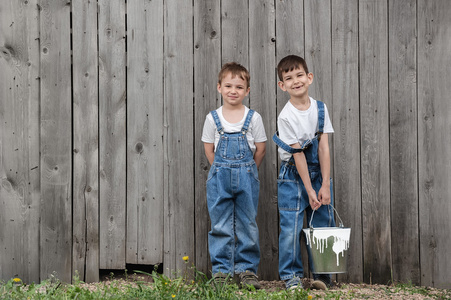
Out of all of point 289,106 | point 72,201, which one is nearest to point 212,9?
point 289,106

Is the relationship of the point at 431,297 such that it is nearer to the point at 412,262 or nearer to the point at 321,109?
the point at 412,262

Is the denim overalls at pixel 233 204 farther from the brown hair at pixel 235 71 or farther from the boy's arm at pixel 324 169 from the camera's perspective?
the boy's arm at pixel 324 169

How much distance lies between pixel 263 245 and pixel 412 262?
1.18 m

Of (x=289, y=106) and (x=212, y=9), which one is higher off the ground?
(x=212, y=9)

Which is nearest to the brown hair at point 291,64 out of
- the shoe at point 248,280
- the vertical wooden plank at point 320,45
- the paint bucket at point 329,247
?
the vertical wooden plank at point 320,45

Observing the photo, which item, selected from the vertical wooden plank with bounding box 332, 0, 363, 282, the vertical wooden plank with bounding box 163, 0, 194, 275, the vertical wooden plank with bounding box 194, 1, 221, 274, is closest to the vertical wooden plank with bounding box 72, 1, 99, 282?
the vertical wooden plank with bounding box 163, 0, 194, 275

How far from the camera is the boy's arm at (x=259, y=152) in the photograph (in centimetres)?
389

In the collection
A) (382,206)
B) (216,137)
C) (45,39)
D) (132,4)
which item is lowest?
(382,206)

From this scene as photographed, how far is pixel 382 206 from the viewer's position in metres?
4.17

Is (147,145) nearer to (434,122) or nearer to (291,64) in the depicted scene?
(291,64)

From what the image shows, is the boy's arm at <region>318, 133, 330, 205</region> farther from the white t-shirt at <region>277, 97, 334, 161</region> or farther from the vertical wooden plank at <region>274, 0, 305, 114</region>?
the vertical wooden plank at <region>274, 0, 305, 114</region>

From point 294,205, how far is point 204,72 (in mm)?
1281

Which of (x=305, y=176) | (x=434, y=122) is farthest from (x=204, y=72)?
(x=434, y=122)

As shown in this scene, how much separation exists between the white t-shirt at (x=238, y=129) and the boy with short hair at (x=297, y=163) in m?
0.15
